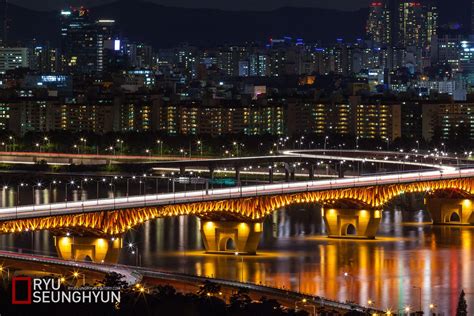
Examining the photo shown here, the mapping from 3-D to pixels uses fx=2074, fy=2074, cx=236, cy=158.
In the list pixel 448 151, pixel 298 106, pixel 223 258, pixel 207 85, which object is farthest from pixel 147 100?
pixel 223 258

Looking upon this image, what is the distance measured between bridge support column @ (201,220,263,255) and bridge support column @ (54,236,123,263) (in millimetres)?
6980

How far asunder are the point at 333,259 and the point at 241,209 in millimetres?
3617

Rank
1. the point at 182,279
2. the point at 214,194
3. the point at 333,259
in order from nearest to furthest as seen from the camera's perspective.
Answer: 1. the point at 182,279
2. the point at 333,259
3. the point at 214,194

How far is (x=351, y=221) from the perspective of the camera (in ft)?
261

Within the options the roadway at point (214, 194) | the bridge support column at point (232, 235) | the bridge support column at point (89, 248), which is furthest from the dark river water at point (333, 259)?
the bridge support column at point (89, 248)

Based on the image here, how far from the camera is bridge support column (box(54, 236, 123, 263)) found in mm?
64188

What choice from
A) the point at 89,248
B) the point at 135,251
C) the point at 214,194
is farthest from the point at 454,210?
the point at 89,248

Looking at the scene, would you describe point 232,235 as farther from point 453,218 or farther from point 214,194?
point 453,218

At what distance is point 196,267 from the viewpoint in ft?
218

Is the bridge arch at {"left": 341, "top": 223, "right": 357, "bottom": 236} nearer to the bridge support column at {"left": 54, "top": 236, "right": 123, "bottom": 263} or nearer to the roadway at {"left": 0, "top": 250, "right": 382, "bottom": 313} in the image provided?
the bridge support column at {"left": 54, "top": 236, "right": 123, "bottom": 263}

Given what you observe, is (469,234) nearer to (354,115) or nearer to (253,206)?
(253,206)

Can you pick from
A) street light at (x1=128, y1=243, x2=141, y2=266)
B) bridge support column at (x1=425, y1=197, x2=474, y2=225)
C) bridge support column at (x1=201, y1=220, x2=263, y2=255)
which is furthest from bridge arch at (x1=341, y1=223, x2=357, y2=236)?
street light at (x1=128, y1=243, x2=141, y2=266)

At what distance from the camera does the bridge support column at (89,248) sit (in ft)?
211

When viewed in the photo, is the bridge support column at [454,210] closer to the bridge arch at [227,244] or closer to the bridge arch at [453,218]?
the bridge arch at [453,218]
